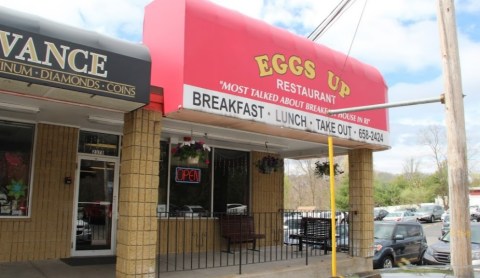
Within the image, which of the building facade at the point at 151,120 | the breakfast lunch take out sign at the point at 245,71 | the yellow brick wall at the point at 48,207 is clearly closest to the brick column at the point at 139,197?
the building facade at the point at 151,120

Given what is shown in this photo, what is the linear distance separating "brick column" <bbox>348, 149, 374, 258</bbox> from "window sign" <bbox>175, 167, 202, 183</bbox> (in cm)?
374

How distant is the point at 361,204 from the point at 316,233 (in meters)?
1.58

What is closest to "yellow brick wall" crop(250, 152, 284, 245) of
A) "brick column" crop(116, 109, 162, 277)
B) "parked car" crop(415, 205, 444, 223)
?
"brick column" crop(116, 109, 162, 277)

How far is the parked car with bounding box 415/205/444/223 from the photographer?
43.8 meters

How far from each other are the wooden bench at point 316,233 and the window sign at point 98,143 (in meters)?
5.04

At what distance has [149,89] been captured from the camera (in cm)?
663

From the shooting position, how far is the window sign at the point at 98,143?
9555 millimetres

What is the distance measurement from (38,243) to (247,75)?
5.07m

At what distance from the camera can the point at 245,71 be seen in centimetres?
772

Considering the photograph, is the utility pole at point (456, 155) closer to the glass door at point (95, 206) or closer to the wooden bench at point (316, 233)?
the wooden bench at point (316, 233)

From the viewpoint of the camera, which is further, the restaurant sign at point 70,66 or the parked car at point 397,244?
the parked car at point 397,244

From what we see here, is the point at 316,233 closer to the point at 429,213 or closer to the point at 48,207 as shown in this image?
the point at 48,207

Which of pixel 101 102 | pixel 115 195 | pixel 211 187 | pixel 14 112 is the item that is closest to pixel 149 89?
pixel 101 102

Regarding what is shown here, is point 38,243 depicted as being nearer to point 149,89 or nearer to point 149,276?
point 149,276
